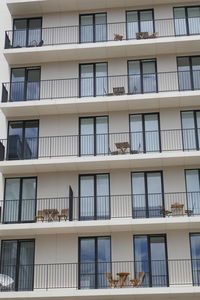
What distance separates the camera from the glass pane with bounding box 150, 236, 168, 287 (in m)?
24.8

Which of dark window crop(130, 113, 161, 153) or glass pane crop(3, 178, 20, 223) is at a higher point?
dark window crop(130, 113, 161, 153)

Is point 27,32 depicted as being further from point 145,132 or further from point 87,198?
point 87,198

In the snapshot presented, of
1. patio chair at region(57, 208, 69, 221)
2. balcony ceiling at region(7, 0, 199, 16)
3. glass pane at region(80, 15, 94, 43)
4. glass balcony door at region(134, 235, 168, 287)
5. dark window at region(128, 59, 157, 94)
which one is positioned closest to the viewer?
glass balcony door at region(134, 235, 168, 287)

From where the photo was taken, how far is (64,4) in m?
29.7

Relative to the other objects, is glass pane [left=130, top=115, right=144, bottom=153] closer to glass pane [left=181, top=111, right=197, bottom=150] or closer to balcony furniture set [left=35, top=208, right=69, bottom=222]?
glass pane [left=181, top=111, right=197, bottom=150]

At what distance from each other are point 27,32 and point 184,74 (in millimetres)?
8368

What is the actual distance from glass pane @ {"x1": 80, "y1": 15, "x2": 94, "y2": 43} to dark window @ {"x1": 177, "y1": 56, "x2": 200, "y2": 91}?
4.64 metres

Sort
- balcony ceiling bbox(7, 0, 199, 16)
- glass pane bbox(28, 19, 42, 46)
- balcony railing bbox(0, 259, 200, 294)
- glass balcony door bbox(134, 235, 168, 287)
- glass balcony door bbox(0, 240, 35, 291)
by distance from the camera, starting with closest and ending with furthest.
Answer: balcony railing bbox(0, 259, 200, 294)
glass balcony door bbox(134, 235, 168, 287)
glass balcony door bbox(0, 240, 35, 291)
balcony ceiling bbox(7, 0, 199, 16)
glass pane bbox(28, 19, 42, 46)

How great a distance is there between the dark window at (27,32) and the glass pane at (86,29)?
2.17 meters

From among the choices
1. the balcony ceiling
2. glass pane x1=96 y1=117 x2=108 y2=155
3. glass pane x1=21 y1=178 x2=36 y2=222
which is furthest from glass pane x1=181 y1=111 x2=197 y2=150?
glass pane x1=21 y1=178 x2=36 y2=222

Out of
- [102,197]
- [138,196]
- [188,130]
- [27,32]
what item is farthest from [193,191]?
[27,32]

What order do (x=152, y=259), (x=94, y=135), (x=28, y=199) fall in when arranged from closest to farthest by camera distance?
(x=152, y=259) → (x=28, y=199) → (x=94, y=135)

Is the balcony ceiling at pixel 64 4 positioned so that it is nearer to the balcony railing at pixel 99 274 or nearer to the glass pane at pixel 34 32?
the glass pane at pixel 34 32

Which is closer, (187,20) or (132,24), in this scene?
(187,20)
